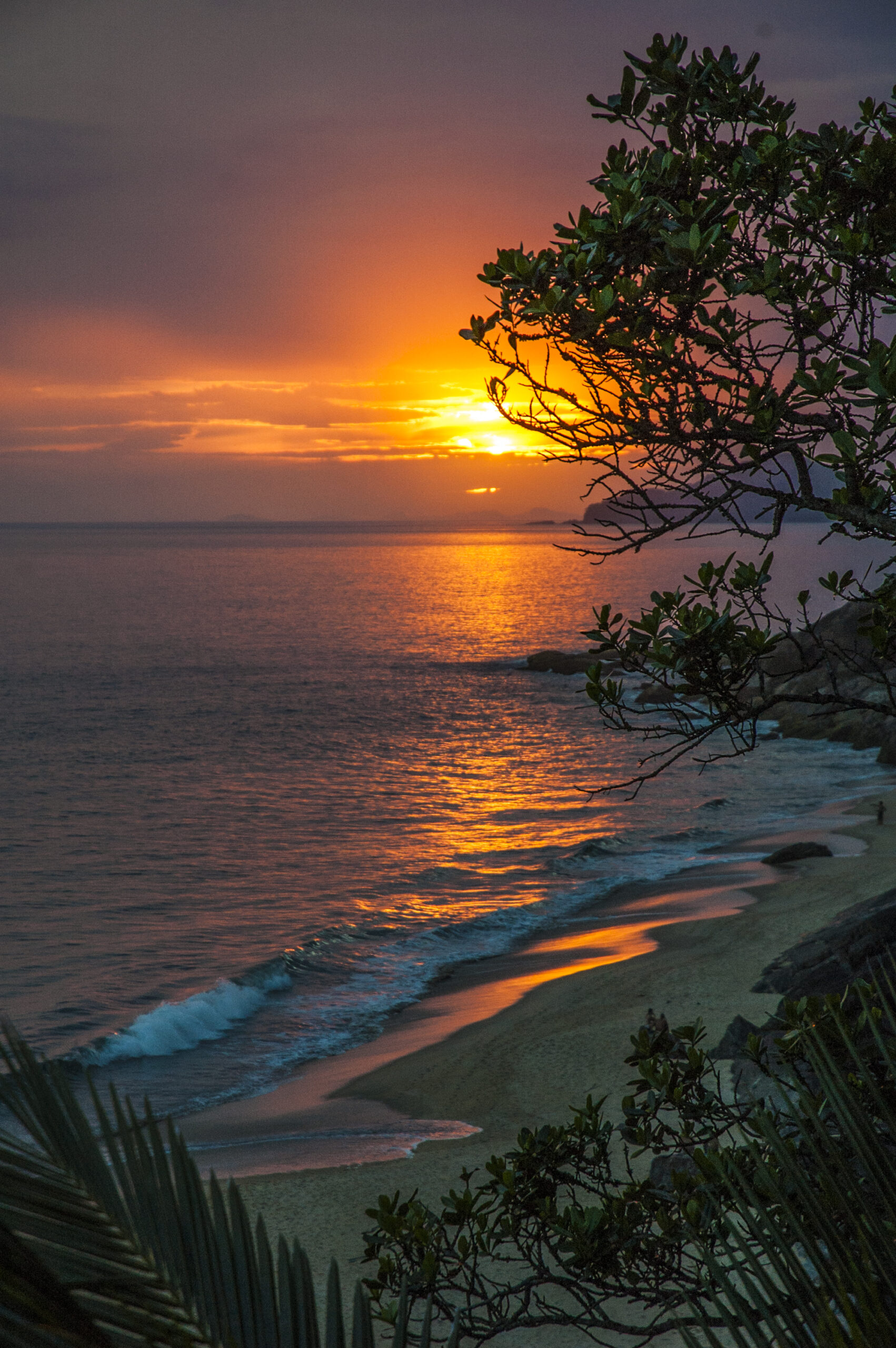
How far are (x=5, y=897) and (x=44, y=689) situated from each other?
100.0ft

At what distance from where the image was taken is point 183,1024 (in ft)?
44.2

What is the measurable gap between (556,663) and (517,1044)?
44.2 metres

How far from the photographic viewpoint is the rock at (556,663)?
5428 centimetres

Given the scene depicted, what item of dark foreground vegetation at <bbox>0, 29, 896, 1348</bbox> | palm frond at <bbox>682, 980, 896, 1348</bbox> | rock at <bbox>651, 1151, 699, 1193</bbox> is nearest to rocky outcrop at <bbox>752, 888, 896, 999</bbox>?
rock at <bbox>651, 1151, 699, 1193</bbox>

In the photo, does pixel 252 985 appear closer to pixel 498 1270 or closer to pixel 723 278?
pixel 498 1270

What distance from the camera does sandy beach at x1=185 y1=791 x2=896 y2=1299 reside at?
8.51m

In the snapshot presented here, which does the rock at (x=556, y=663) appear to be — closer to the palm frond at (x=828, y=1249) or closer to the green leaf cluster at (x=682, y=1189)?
the green leaf cluster at (x=682, y=1189)

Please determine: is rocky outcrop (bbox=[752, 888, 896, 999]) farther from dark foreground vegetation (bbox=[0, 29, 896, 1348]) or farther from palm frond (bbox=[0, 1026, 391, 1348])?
palm frond (bbox=[0, 1026, 391, 1348])

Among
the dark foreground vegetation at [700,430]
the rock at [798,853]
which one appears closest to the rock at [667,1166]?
the dark foreground vegetation at [700,430]

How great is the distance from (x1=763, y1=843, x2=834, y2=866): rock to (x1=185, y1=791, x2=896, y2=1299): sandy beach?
5.54ft

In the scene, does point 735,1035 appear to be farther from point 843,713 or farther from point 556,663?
point 556,663

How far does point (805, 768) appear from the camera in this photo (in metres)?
28.7

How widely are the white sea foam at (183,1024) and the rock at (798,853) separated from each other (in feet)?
32.9

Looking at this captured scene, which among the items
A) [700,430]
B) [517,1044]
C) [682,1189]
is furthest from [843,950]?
[700,430]
